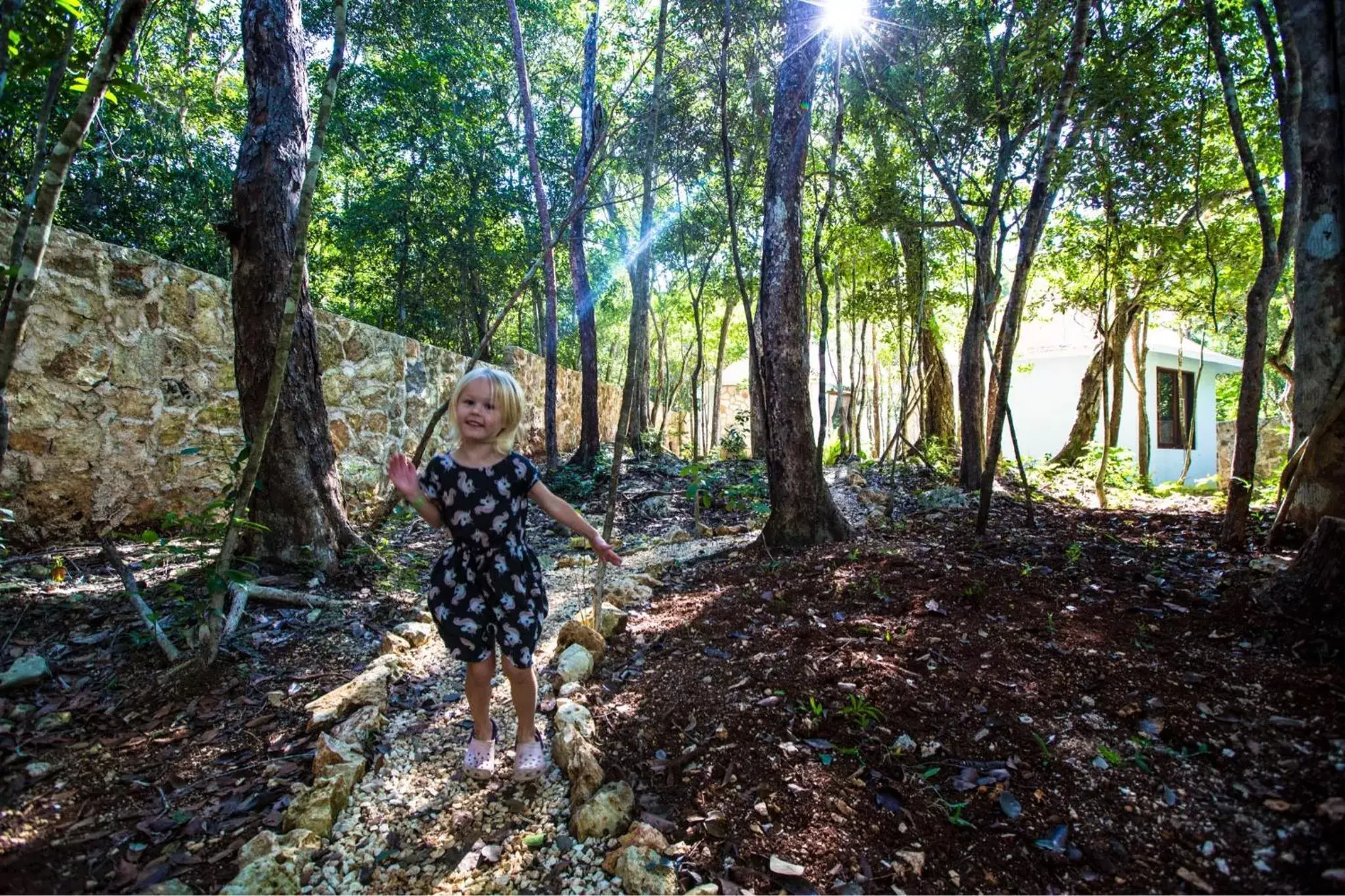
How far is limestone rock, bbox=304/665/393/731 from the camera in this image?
2.27 m

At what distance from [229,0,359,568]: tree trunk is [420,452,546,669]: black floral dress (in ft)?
6.73

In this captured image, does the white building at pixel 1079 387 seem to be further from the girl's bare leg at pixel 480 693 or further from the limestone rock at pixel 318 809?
the limestone rock at pixel 318 809

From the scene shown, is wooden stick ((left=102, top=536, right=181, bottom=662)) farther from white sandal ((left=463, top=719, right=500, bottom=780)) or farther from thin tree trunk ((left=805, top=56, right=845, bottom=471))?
thin tree trunk ((left=805, top=56, right=845, bottom=471))

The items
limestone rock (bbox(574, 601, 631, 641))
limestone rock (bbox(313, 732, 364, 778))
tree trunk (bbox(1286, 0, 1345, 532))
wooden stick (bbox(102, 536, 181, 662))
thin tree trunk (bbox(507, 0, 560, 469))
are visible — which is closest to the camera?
limestone rock (bbox(313, 732, 364, 778))

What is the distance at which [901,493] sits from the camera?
25.0 ft

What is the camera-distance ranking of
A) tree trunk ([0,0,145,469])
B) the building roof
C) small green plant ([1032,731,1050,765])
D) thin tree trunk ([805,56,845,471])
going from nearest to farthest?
small green plant ([1032,731,1050,765]), tree trunk ([0,0,145,469]), thin tree trunk ([805,56,845,471]), the building roof

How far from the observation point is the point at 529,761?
80.2 inches

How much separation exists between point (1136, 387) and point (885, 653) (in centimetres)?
A: 1202

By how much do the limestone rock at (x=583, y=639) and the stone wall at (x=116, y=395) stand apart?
2.28 m

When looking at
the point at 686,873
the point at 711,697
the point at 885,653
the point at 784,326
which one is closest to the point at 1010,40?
the point at 784,326

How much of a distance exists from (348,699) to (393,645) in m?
0.60

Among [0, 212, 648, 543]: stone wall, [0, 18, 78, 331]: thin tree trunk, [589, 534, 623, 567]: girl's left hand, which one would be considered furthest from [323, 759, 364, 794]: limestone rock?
[0, 212, 648, 543]: stone wall

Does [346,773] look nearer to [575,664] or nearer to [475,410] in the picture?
[575,664]

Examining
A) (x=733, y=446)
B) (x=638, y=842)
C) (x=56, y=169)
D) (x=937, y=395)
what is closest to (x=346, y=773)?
(x=638, y=842)
